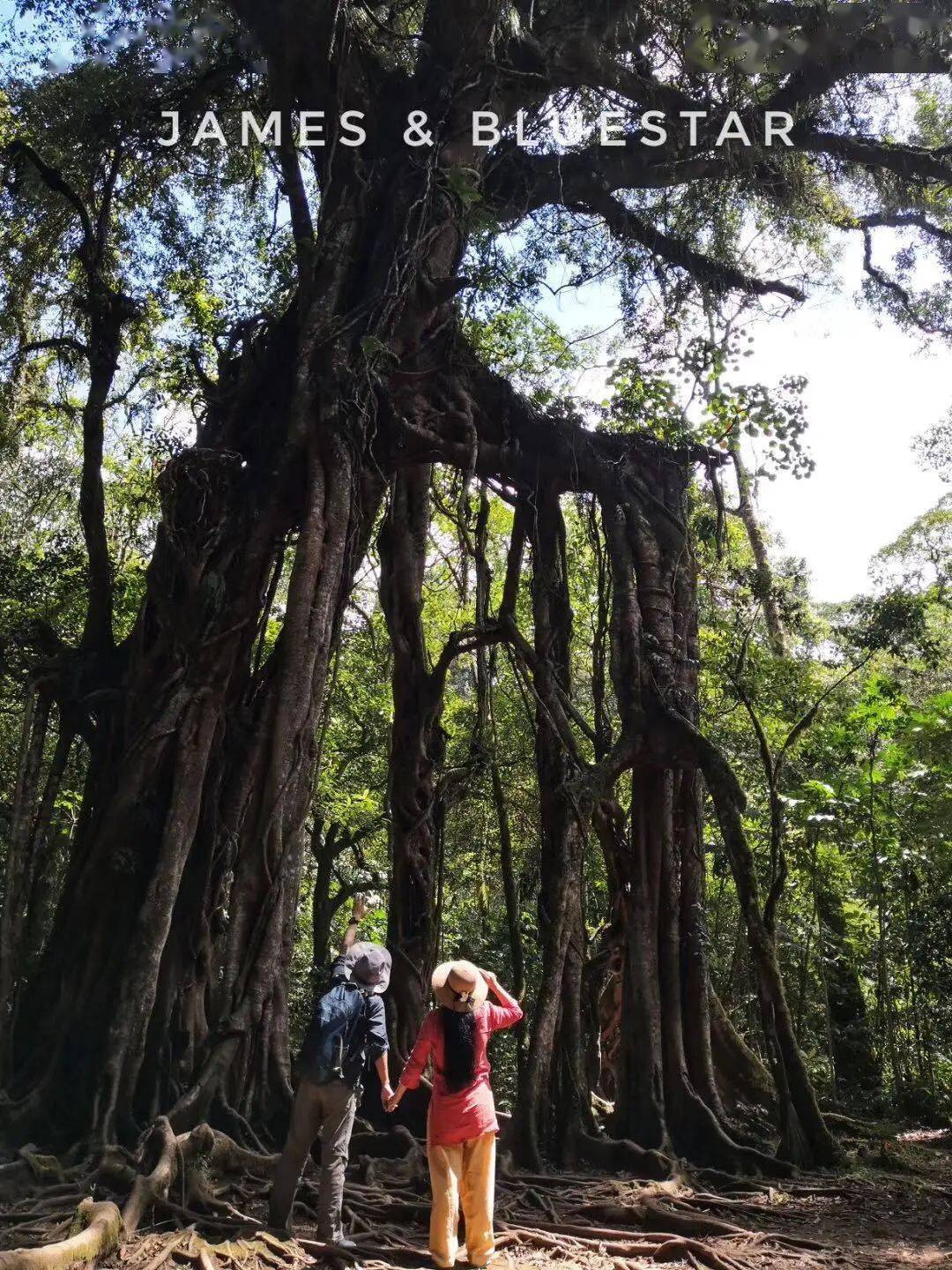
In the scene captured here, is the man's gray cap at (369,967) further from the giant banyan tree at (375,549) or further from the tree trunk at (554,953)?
the tree trunk at (554,953)

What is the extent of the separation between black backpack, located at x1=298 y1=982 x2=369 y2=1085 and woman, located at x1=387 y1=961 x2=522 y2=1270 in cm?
30

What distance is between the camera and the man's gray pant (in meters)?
3.76

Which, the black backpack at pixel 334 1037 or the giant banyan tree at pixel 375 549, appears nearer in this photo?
the black backpack at pixel 334 1037

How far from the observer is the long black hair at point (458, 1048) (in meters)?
3.58

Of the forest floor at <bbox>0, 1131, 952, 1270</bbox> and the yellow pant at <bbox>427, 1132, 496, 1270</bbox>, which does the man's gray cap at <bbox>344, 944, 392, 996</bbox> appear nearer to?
the yellow pant at <bbox>427, 1132, 496, 1270</bbox>

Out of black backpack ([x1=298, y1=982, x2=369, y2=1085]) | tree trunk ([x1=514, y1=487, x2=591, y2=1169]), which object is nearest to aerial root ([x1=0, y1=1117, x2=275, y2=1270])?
black backpack ([x1=298, y1=982, x2=369, y2=1085])

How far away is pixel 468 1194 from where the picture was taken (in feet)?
11.8

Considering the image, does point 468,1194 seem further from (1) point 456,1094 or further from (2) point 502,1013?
(2) point 502,1013

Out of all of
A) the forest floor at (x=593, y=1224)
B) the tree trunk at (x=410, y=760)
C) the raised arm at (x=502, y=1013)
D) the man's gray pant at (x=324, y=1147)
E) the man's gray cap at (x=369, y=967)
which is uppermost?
the tree trunk at (x=410, y=760)

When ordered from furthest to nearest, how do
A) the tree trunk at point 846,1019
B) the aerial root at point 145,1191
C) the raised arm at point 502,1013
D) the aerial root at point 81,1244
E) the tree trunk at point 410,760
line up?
the tree trunk at point 846,1019, the tree trunk at point 410,760, the raised arm at point 502,1013, the aerial root at point 145,1191, the aerial root at point 81,1244

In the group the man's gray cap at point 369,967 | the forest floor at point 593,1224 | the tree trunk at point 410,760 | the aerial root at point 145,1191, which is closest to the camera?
the aerial root at point 145,1191

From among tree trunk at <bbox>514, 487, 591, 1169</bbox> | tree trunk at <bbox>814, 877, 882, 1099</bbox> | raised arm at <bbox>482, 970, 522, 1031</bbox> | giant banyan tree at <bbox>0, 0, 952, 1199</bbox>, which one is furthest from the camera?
tree trunk at <bbox>814, 877, 882, 1099</bbox>

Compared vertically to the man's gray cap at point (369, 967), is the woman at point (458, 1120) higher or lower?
lower

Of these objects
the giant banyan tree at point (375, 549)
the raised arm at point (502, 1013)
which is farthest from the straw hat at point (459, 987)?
the giant banyan tree at point (375, 549)
